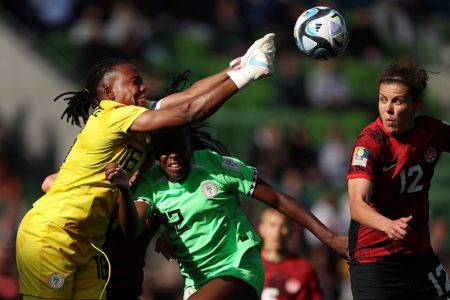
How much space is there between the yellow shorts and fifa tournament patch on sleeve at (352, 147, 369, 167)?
1675 millimetres

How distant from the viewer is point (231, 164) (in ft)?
24.1

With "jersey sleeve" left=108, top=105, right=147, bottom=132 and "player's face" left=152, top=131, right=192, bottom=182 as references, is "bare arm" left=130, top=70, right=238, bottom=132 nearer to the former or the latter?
"jersey sleeve" left=108, top=105, right=147, bottom=132

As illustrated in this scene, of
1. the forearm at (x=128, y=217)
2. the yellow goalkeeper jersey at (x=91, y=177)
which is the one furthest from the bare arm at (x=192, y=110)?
the forearm at (x=128, y=217)

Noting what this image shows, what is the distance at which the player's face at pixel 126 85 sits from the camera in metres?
6.99

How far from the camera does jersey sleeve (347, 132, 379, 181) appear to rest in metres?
6.84

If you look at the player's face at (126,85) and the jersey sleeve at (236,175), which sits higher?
the player's face at (126,85)

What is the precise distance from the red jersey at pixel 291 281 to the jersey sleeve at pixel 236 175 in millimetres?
1690

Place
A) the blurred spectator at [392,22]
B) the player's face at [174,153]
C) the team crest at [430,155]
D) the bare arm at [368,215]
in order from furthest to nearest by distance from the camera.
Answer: the blurred spectator at [392,22], the player's face at [174,153], the team crest at [430,155], the bare arm at [368,215]

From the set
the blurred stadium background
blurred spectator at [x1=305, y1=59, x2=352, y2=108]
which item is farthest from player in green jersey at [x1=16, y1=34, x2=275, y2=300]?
blurred spectator at [x1=305, y1=59, x2=352, y2=108]

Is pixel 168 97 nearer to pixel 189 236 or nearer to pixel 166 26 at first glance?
pixel 189 236

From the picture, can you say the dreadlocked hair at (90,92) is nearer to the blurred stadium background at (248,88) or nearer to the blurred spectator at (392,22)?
the blurred stadium background at (248,88)

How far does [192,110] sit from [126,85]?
2.49ft

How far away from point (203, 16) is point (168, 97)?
34.0ft

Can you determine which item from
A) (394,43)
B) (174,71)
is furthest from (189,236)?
(394,43)
